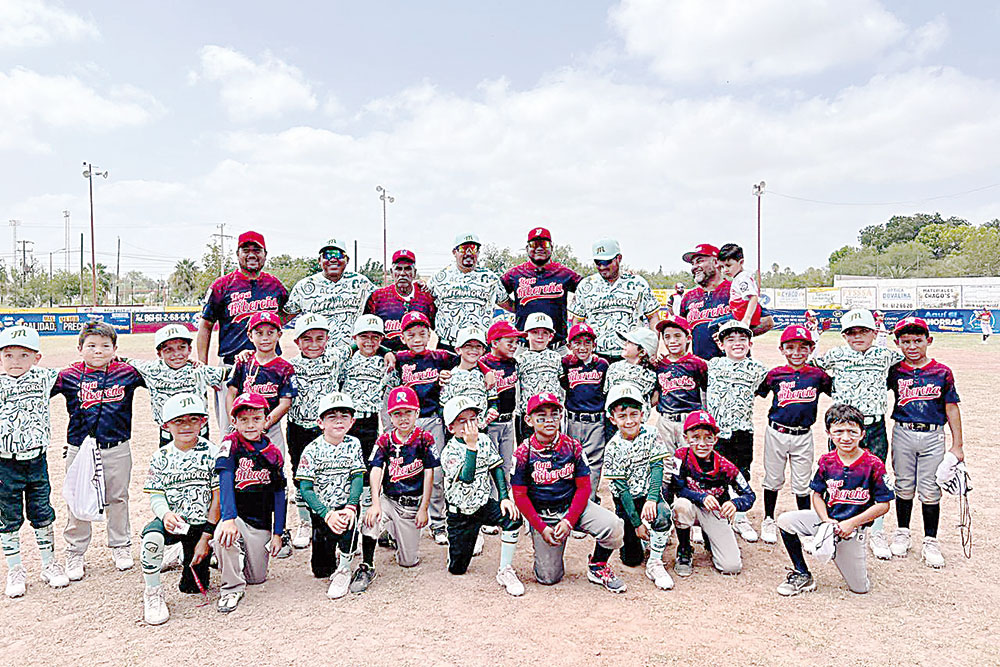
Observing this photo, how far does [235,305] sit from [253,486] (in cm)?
192

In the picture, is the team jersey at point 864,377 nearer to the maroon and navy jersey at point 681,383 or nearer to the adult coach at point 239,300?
the maroon and navy jersey at point 681,383

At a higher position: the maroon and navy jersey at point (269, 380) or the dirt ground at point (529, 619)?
the maroon and navy jersey at point (269, 380)

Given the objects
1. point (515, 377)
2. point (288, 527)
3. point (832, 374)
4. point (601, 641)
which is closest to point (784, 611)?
point (601, 641)

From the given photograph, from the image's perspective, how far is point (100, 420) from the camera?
4.79 metres

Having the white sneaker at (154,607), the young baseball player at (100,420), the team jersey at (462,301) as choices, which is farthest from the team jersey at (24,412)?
the team jersey at (462,301)

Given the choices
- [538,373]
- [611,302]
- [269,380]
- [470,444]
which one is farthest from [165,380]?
[611,302]

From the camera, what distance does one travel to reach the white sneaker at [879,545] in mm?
4984

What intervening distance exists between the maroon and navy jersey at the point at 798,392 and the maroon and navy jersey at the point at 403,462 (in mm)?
2744

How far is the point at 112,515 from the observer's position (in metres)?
4.96

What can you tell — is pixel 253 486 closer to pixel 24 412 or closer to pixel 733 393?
pixel 24 412

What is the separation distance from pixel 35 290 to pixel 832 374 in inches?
2970

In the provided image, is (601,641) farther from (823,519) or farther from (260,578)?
(260,578)

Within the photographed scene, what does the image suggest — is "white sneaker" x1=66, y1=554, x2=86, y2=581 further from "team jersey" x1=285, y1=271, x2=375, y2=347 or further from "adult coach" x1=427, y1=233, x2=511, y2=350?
"adult coach" x1=427, y1=233, x2=511, y2=350

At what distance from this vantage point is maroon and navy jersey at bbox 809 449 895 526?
4.42 metres
